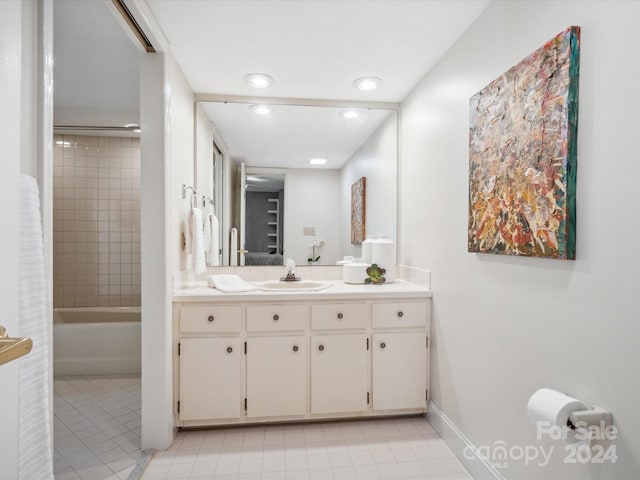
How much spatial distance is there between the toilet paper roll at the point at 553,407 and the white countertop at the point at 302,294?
107 cm

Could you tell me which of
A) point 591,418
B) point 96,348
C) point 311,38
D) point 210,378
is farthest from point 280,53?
point 96,348

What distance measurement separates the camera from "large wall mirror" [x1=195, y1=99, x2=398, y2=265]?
272cm

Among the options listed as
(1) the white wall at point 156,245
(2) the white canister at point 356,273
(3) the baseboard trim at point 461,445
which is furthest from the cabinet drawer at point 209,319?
(3) the baseboard trim at point 461,445

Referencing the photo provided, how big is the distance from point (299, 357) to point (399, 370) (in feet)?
2.11

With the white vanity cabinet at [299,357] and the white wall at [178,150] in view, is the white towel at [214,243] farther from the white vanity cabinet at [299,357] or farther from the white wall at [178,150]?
the white vanity cabinet at [299,357]

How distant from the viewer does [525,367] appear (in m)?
1.42

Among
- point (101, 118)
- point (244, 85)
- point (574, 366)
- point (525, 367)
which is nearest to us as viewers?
point (574, 366)

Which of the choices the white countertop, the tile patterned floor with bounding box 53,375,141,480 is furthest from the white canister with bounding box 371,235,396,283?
the tile patterned floor with bounding box 53,375,141,480

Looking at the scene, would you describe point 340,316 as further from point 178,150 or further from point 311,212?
point 178,150

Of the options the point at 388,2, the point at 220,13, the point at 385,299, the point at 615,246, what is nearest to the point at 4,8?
the point at 220,13

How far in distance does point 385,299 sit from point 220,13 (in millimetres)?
1785

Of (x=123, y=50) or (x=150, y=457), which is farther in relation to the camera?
(x=123, y=50)

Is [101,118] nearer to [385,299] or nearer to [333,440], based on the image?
[385,299]

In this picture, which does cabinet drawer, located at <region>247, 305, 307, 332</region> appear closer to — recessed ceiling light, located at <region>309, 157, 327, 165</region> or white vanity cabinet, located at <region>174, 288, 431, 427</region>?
white vanity cabinet, located at <region>174, 288, 431, 427</region>
